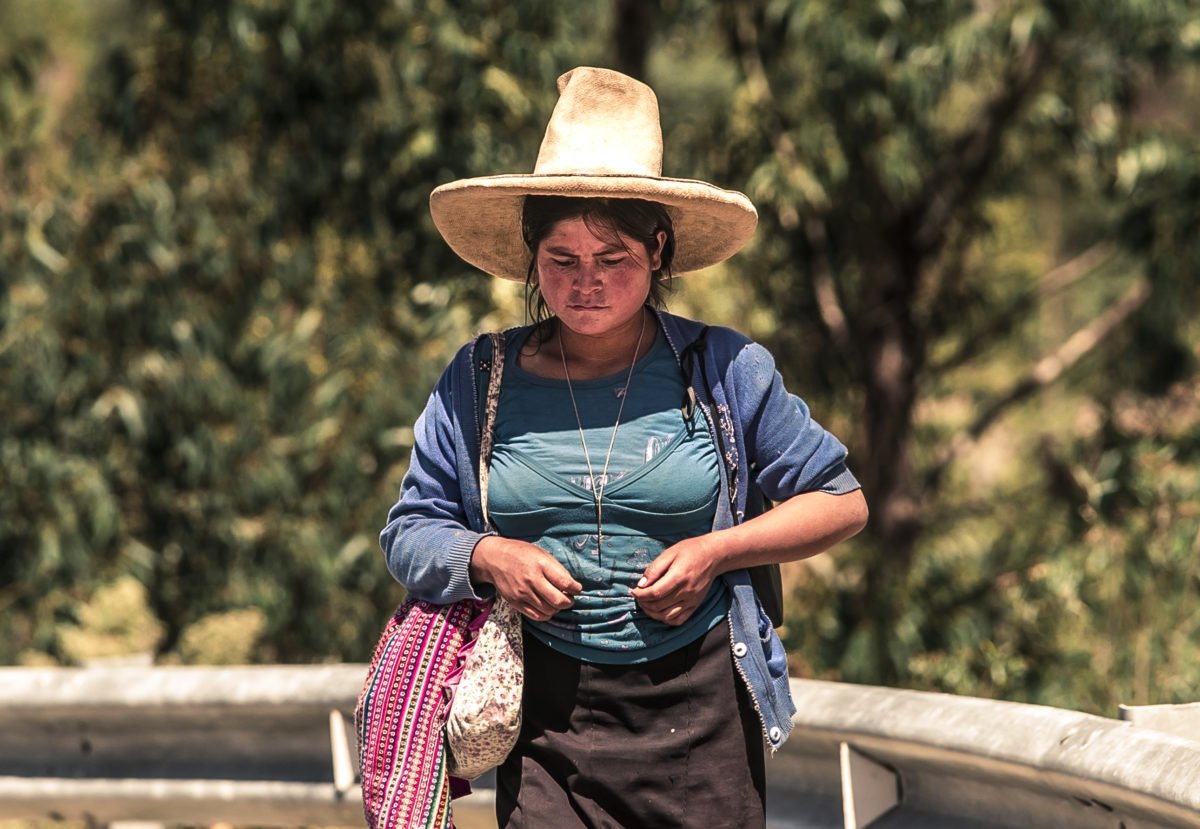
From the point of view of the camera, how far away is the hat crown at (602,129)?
114 inches

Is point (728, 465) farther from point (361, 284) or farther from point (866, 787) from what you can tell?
point (361, 284)

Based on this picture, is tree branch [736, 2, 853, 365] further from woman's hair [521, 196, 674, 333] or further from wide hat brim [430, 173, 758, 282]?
woman's hair [521, 196, 674, 333]

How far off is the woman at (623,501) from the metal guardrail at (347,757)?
19.7 inches

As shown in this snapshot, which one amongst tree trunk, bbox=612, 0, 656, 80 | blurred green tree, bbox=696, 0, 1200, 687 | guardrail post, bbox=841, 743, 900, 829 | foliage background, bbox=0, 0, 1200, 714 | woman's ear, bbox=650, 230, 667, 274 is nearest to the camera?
woman's ear, bbox=650, 230, 667, 274

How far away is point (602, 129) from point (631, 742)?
39.3 inches

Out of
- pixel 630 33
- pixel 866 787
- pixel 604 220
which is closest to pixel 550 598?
pixel 604 220

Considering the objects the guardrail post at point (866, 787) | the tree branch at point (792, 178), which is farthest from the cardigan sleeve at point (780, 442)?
the tree branch at point (792, 178)

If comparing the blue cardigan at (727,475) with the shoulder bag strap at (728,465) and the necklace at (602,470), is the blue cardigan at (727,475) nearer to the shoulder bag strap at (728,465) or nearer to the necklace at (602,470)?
the shoulder bag strap at (728,465)

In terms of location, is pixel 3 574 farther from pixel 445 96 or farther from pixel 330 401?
pixel 445 96

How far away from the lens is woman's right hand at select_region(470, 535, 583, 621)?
8.98 ft

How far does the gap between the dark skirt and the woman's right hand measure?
0.17 meters

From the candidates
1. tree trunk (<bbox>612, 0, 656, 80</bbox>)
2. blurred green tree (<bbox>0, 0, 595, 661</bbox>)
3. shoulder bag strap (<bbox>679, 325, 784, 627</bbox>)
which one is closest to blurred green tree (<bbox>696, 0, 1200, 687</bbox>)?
tree trunk (<bbox>612, 0, 656, 80</bbox>)

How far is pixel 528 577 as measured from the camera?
2.74 meters

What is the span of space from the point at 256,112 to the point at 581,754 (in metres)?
5.95
